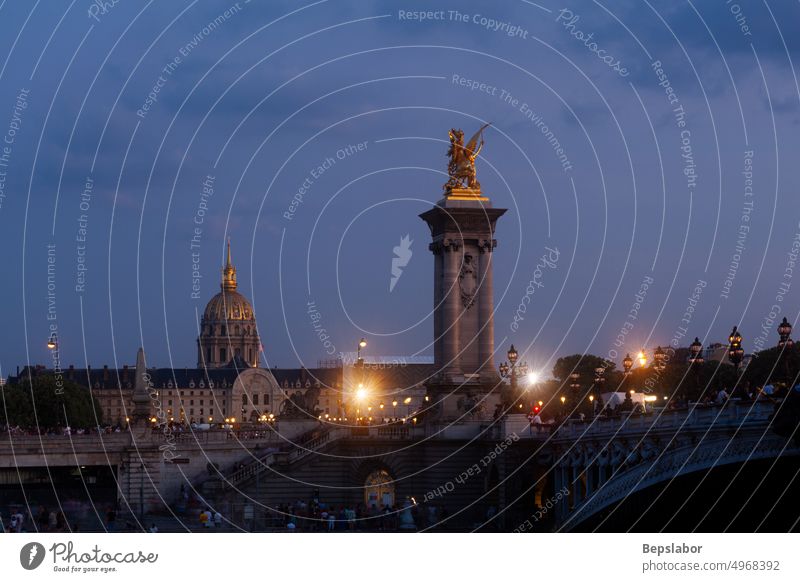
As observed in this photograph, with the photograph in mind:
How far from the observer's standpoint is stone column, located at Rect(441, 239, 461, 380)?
79500 millimetres

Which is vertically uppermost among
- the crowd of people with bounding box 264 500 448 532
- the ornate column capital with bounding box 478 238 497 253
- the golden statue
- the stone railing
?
the golden statue

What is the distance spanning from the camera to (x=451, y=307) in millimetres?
79500

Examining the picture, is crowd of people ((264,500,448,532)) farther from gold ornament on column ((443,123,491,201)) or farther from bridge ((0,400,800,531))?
gold ornament on column ((443,123,491,201))

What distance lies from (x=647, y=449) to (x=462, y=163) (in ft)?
100

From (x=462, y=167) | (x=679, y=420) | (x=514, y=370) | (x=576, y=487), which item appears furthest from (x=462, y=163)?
(x=679, y=420)

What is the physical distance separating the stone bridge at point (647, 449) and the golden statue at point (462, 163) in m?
17.9

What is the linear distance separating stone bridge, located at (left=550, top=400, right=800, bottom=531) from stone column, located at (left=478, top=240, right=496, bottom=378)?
12.0 meters

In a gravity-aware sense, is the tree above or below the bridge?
above

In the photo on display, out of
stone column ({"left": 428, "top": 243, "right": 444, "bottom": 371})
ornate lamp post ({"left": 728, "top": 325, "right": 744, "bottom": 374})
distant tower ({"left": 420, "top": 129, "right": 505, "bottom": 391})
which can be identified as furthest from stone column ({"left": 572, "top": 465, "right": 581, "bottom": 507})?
stone column ({"left": 428, "top": 243, "right": 444, "bottom": 371})

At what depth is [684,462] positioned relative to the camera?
162ft

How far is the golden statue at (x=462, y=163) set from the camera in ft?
269

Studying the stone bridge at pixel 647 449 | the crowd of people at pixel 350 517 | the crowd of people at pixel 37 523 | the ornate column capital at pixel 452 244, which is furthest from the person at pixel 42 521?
the ornate column capital at pixel 452 244

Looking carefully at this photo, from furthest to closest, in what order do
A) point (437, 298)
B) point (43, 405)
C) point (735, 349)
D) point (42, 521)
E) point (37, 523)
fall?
point (43, 405)
point (437, 298)
point (37, 523)
point (42, 521)
point (735, 349)

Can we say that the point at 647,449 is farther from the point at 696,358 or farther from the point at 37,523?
the point at 37,523
